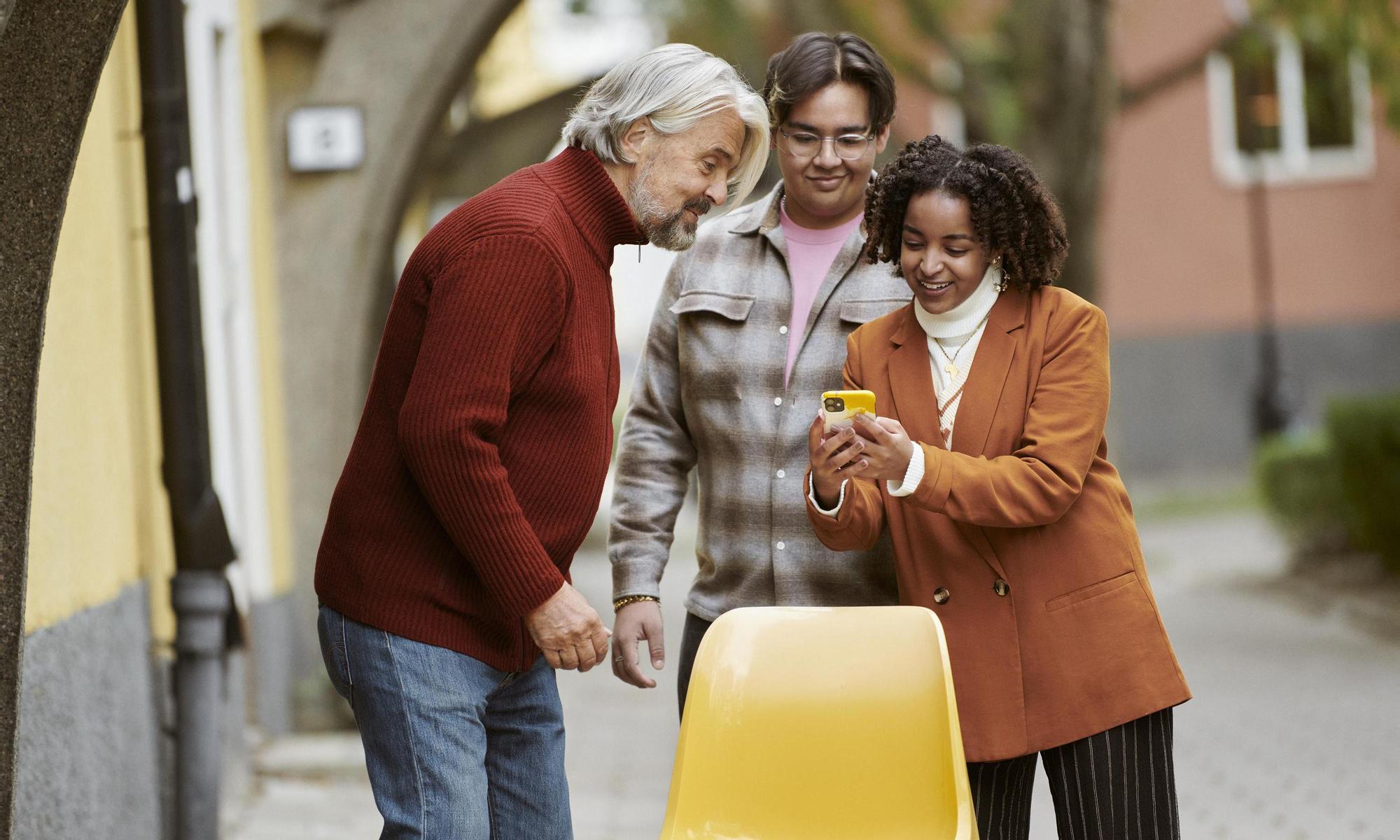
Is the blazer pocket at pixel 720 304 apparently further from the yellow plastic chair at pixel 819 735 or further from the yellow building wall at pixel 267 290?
the yellow building wall at pixel 267 290

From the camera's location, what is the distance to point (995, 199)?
2715 millimetres

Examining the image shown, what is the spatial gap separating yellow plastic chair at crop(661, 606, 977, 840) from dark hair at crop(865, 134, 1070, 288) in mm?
620

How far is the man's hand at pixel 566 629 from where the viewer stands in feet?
8.32

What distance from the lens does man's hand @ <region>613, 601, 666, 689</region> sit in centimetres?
313

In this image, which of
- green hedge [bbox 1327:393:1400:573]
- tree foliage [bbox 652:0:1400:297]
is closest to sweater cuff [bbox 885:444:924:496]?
green hedge [bbox 1327:393:1400:573]

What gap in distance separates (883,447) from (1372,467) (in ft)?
29.8

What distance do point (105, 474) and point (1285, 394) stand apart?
19.8 meters

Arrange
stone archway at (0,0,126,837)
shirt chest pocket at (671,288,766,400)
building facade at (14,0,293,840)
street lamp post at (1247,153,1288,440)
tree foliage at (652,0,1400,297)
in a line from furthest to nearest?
1. street lamp post at (1247,153,1288,440)
2. tree foliage at (652,0,1400,297)
3. building facade at (14,0,293,840)
4. shirt chest pocket at (671,288,766,400)
5. stone archway at (0,0,126,837)

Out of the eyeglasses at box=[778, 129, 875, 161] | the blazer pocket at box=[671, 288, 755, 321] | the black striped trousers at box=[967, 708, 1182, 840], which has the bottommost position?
the black striped trousers at box=[967, 708, 1182, 840]

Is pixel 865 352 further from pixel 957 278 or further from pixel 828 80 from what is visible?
pixel 828 80

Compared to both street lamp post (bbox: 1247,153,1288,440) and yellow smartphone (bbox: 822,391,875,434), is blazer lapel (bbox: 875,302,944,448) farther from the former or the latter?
street lamp post (bbox: 1247,153,1288,440)

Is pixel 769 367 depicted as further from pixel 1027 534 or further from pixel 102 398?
pixel 102 398

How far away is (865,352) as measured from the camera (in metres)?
2.88

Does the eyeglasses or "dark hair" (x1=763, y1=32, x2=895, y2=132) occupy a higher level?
"dark hair" (x1=763, y1=32, x2=895, y2=132)
